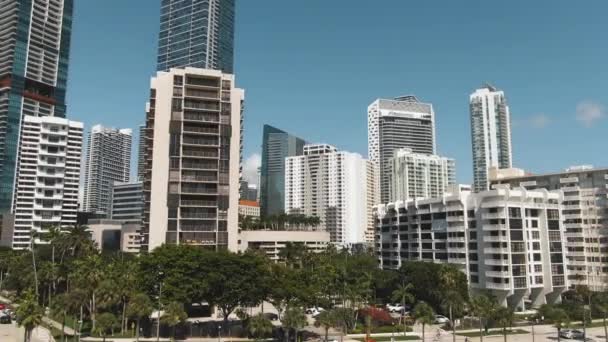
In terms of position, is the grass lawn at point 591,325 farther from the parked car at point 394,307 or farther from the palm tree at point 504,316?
the parked car at point 394,307

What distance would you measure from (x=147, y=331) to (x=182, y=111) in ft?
197

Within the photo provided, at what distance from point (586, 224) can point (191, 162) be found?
120 m

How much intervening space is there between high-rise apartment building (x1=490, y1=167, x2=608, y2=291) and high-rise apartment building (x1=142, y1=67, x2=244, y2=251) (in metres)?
103

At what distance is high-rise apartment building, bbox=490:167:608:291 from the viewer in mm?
146000

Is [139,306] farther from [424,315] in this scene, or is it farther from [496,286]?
[496,286]

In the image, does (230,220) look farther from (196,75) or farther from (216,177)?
(196,75)

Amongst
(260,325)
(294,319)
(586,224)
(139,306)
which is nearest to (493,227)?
(586,224)

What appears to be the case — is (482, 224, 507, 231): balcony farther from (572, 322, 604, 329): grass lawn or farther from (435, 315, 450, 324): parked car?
(435, 315, 450, 324): parked car

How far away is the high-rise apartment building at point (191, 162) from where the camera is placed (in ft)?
415

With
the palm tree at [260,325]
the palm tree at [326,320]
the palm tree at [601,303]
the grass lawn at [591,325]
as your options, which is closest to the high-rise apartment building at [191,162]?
the palm tree at [260,325]

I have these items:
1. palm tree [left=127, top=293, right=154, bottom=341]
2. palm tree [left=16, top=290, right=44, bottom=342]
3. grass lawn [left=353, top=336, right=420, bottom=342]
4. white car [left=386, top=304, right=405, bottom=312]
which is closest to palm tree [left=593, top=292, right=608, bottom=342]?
grass lawn [left=353, top=336, right=420, bottom=342]

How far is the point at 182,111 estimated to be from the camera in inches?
5138

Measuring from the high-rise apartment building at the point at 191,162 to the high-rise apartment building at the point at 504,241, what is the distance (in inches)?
2335

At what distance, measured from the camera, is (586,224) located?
499 ft
